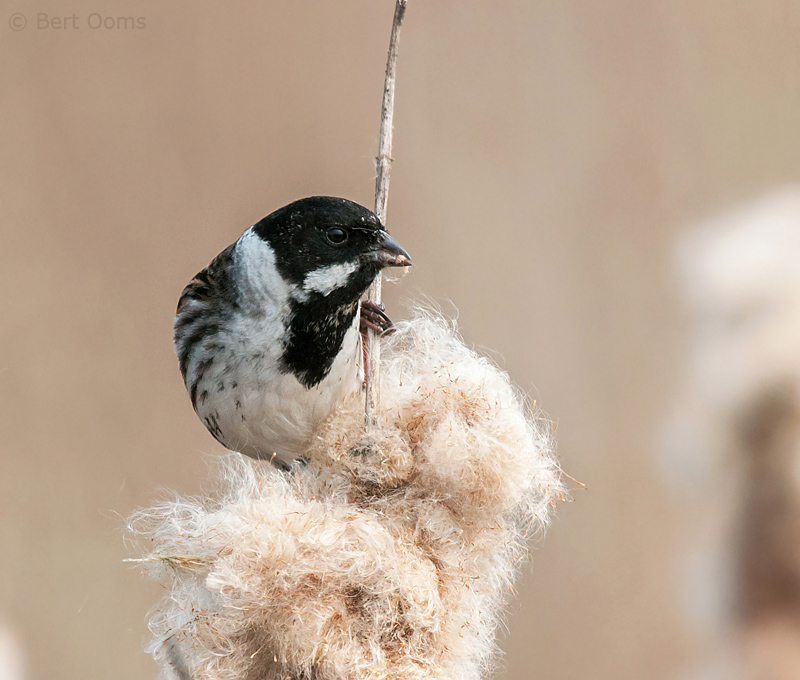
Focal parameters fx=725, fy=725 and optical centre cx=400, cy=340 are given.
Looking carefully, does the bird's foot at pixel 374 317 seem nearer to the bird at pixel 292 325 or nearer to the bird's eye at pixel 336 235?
the bird at pixel 292 325

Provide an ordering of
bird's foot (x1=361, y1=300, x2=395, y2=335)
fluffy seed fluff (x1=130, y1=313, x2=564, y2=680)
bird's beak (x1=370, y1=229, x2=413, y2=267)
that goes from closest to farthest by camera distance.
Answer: fluffy seed fluff (x1=130, y1=313, x2=564, y2=680), bird's beak (x1=370, y1=229, x2=413, y2=267), bird's foot (x1=361, y1=300, x2=395, y2=335)

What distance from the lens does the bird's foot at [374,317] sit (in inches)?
31.3

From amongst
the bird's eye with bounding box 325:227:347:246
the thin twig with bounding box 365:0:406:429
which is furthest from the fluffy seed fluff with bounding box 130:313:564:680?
the bird's eye with bounding box 325:227:347:246

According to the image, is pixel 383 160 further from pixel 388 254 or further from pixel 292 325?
pixel 292 325

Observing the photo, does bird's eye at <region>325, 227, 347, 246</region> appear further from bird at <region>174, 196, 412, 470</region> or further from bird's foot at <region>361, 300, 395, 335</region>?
bird's foot at <region>361, 300, 395, 335</region>

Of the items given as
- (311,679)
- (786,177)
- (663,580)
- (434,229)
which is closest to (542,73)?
(434,229)

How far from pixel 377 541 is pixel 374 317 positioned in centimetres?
33

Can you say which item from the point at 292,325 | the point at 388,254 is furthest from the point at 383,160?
the point at 292,325

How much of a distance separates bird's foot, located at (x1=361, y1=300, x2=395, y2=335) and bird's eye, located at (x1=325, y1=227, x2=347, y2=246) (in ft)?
0.35

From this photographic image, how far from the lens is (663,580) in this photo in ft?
5.10

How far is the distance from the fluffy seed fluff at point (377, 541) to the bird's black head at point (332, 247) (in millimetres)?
91

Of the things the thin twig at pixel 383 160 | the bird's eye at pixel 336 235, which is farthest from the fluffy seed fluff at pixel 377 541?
the bird's eye at pixel 336 235

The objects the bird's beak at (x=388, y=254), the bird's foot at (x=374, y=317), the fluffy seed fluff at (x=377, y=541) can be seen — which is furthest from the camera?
the bird's foot at (x=374, y=317)

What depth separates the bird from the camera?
0.70 meters
